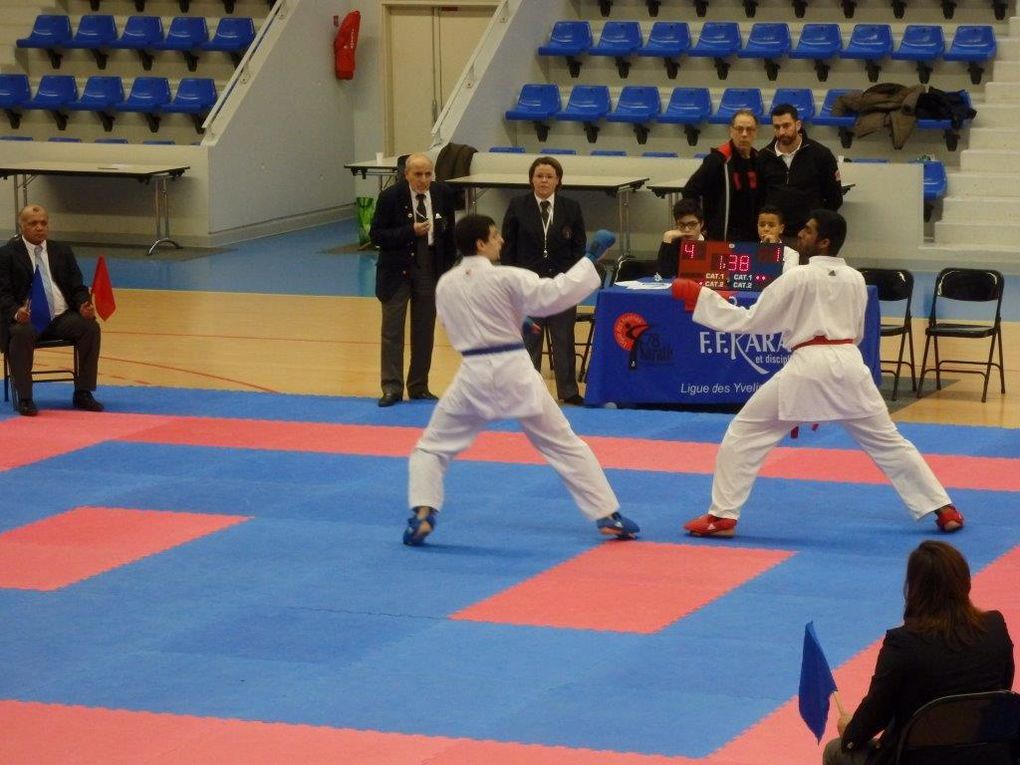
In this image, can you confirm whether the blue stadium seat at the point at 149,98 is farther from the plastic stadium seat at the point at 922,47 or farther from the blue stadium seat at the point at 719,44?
the plastic stadium seat at the point at 922,47

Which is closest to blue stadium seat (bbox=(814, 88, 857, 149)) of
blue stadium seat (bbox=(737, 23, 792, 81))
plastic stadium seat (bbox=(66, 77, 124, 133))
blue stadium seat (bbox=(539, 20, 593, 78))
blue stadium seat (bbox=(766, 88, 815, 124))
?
blue stadium seat (bbox=(766, 88, 815, 124))

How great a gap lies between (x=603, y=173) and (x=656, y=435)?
28.1 ft

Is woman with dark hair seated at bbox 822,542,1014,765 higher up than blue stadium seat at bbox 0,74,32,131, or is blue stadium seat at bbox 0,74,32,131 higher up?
blue stadium seat at bbox 0,74,32,131

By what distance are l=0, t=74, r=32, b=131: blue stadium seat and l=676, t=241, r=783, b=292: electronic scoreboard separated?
45.9 ft

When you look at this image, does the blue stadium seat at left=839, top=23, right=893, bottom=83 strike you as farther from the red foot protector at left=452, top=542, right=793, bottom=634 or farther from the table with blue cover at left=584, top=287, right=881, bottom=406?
the red foot protector at left=452, top=542, right=793, bottom=634

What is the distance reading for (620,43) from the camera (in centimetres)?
2267

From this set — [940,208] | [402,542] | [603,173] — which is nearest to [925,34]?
[940,208]

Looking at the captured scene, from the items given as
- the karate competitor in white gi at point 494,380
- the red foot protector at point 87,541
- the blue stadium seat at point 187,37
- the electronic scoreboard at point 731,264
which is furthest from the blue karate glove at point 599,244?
the blue stadium seat at point 187,37

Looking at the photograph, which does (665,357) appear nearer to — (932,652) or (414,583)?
(414,583)

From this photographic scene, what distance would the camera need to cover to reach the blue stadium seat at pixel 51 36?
24.5 meters

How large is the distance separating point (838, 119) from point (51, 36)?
11122mm

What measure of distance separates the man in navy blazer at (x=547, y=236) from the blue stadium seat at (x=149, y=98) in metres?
11.6

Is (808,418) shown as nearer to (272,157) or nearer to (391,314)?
(391,314)

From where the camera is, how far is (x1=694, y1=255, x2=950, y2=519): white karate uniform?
30.2 ft
